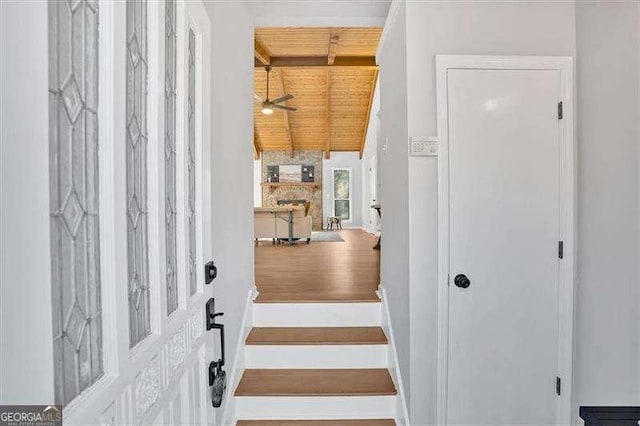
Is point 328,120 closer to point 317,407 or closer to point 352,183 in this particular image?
point 352,183

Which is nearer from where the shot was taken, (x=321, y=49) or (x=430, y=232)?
(x=430, y=232)

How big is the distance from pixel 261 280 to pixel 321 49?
4.63 m

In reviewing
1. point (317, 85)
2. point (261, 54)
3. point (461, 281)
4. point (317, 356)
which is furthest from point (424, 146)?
point (317, 85)

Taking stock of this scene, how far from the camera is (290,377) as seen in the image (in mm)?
2348

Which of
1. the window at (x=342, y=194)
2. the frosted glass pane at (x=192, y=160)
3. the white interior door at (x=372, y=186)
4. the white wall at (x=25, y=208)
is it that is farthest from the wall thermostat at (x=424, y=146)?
the window at (x=342, y=194)

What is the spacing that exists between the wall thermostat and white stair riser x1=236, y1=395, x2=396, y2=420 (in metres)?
1.55

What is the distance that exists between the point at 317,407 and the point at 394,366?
1.88 ft

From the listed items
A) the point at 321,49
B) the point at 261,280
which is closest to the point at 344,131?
the point at 321,49

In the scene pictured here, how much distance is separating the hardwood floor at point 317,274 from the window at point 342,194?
19.9 feet

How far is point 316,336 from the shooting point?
253cm

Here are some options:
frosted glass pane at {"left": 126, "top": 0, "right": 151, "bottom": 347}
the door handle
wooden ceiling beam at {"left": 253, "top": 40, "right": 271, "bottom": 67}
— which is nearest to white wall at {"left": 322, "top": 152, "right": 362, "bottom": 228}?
wooden ceiling beam at {"left": 253, "top": 40, "right": 271, "bottom": 67}

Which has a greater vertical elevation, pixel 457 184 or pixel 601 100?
pixel 601 100

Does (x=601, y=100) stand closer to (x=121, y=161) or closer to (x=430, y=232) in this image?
(x=430, y=232)

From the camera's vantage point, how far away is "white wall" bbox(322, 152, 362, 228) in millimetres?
12234
